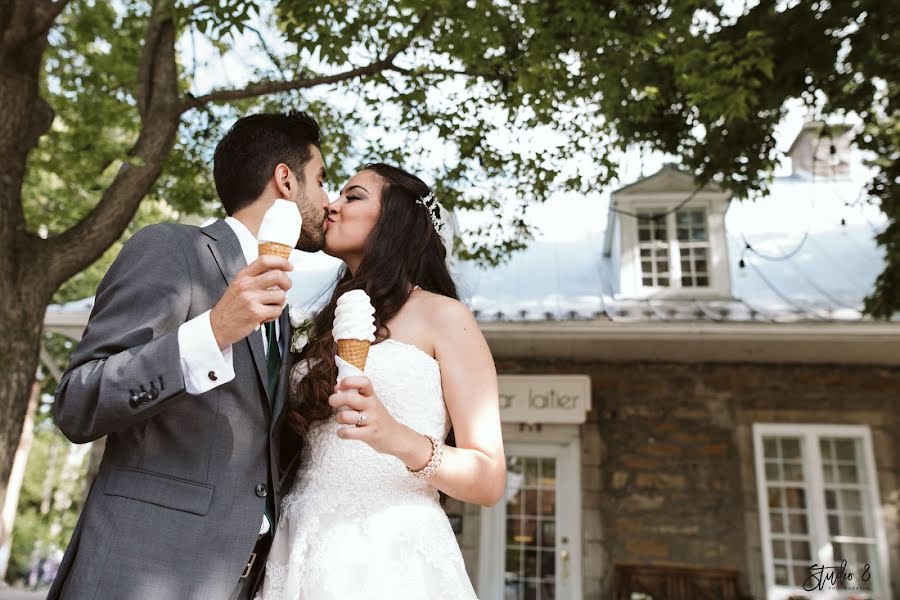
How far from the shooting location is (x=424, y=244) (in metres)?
2.58

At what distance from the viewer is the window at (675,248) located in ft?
30.3

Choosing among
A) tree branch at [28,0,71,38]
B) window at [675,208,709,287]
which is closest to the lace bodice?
tree branch at [28,0,71,38]

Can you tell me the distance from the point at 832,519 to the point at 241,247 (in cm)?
857

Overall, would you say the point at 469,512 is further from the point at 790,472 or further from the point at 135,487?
the point at 135,487

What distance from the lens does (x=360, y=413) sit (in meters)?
1.51

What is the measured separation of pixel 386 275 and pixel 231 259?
0.60m

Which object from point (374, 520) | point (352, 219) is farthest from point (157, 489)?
point (352, 219)

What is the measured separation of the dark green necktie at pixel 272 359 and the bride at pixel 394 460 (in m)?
0.12

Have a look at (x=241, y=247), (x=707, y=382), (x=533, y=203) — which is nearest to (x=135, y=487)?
(x=241, y=247)

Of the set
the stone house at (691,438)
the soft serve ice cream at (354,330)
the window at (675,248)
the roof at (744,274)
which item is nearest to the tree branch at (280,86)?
the roof at (744,274)

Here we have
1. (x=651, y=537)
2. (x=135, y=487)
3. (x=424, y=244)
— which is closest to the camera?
(x=135, y=487)

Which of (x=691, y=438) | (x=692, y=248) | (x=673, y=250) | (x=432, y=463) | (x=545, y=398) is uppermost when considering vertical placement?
(x=692, y=248)

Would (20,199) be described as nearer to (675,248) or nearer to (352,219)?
(352,219)

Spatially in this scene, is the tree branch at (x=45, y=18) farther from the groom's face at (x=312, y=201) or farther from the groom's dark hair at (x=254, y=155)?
the groom's face at (x=312, y=201)
